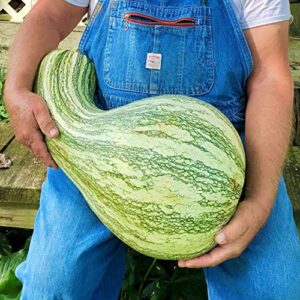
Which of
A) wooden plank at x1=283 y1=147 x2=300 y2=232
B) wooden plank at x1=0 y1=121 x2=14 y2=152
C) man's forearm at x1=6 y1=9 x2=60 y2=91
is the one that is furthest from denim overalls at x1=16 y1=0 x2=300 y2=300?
wooden plank at x1=0 y1=121 x2=14 y2=152

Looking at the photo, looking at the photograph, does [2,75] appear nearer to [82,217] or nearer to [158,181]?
[82,217]

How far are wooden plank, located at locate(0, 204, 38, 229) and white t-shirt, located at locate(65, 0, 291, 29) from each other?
0.84 meters

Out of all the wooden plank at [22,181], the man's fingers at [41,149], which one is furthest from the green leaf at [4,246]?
the man's fingers at [41,149]

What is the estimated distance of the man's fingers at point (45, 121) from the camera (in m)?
1.27

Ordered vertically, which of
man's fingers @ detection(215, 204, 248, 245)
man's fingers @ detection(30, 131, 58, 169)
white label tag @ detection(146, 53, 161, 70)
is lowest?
man's fingers @ detection(215, 204, 248, 245)

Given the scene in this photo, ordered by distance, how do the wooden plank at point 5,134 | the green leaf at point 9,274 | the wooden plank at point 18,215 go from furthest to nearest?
1. the wooden plank at point 5,134
2. the wooden plank at point 18,215
3. the green leaf at point 9,274

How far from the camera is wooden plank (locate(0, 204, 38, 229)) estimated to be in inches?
69.6

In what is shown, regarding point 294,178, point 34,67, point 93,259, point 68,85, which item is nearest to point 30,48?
point 34,67

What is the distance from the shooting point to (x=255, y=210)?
3.91ft

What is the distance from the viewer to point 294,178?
1.74 m

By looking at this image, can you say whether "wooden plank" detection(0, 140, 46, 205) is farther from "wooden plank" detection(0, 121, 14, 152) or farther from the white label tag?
the white label tag

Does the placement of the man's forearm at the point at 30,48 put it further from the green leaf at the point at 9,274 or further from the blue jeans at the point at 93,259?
the green leaf at the point at 9,274

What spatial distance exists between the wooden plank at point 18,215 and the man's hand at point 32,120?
439 mm

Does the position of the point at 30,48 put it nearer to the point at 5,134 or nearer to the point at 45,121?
the point at 45,121
